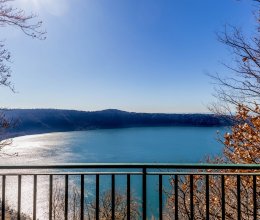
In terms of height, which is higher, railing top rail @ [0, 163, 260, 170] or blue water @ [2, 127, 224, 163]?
railing top rail @ [0, 163, 260, 170]

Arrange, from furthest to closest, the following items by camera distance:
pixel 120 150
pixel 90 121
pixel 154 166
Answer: pixel 90 121, pixel 120 150, pixel 154 166

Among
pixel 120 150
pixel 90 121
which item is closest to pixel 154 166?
pixel 120 150

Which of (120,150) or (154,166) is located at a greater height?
(154,166)

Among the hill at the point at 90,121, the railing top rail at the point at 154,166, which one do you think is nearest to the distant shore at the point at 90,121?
the hill at the point at 90,121

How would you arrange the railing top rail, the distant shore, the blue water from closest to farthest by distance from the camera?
the railing top rail < the blue water < the distant shore

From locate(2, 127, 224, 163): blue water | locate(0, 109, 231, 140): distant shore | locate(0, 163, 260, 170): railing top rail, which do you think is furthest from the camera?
locate(0, 109, 231, 140): distant shore

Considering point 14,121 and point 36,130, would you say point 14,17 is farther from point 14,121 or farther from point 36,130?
point 36,130

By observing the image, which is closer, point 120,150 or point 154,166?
point 154,166

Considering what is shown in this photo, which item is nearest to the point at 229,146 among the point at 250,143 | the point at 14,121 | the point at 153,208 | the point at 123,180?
the point at 250,143

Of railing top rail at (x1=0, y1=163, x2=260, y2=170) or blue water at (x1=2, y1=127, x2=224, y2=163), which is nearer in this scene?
railing top rail at (x1=0, y1=163, x2=260, y2=170)

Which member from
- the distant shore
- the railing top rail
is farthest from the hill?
the railing top rail

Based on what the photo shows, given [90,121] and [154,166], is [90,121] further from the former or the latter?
[154,166]

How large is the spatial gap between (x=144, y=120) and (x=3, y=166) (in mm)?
116219

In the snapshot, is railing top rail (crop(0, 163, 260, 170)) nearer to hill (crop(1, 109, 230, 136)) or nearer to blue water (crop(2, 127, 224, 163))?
blue water (crop(2, 127, 224, 163))
